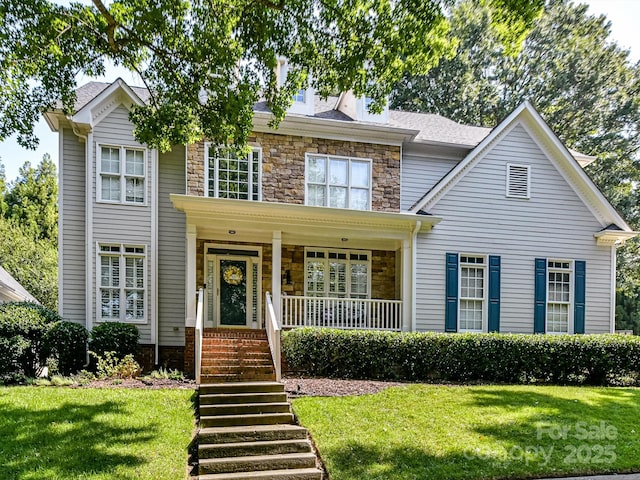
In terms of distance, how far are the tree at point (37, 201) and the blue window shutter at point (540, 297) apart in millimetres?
25995

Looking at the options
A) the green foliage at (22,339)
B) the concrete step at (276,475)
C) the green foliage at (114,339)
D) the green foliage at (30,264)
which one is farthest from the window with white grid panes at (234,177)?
the green foliage at (30,264)

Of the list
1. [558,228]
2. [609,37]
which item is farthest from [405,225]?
[609,37]

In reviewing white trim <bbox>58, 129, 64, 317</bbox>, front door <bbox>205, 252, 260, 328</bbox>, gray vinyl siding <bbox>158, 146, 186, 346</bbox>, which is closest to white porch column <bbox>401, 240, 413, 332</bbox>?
front door <bbox>205, 252, 260, 328</bbox>

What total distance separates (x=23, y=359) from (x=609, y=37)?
91.2 ft

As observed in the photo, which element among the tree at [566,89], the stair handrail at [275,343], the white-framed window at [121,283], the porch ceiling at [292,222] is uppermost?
the tree at [566,89]

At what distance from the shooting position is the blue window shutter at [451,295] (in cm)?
1150

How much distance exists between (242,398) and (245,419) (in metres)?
0.61

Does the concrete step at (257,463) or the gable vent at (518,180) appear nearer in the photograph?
the concrete step at (257,463)

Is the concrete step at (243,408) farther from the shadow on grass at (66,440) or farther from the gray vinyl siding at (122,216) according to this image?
the gray vinyl siding at (122,216)

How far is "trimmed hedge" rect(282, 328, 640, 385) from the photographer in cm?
918

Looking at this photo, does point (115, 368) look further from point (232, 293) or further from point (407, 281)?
point (407, 281)

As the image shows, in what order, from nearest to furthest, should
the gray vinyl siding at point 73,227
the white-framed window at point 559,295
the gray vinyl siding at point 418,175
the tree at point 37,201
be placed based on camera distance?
1. the gray vinyl siding at point 73,227
2. the white-framed window at point 559,295
3. the gray vinyl siding at point 418,175
4. the tree at point 37,201

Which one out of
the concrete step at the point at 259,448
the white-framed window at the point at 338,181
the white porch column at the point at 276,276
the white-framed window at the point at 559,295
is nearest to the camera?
the concrete step at the point at 259,448

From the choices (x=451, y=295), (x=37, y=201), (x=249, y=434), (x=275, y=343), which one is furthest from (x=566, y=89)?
(x=37, y=201)
